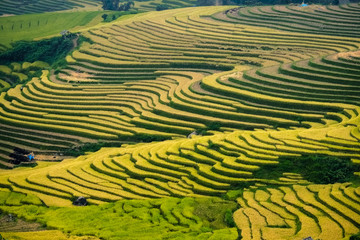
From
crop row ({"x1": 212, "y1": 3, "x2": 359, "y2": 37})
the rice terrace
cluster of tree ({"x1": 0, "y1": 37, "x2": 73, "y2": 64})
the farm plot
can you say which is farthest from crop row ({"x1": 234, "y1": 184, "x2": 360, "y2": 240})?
cluster of tree ({"x1": 0, "y1": 37, "x2": 73, "y2": 64})

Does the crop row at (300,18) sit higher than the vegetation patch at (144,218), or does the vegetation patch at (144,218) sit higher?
the crop row at (300,18)

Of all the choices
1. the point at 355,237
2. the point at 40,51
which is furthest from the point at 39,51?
the point at 355,237

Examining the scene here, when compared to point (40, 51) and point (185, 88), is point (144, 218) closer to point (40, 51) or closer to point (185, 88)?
point (185, 88)

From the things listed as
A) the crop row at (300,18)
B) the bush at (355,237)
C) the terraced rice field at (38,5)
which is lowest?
the bush at (355,237)

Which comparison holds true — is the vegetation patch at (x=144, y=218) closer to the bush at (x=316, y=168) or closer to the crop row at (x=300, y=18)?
the bush at (x=316, y=168)

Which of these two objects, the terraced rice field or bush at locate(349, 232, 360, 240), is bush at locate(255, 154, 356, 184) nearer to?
bush at locate(349, 232, 360, 240)

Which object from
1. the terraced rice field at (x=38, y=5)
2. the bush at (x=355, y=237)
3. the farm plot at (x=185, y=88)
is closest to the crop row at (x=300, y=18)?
the farm plot at (x=185, y=88)

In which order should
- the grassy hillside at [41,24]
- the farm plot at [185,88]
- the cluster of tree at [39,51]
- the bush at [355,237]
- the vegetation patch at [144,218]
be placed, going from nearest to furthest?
the bush at [355,237]
the vegetation patch at [144,218]
the farm plot at [185,88]
the cluster of tree at [39,51]
the grassy hillside at [41,24]

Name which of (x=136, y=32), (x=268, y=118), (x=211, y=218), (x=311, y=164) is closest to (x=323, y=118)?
(x=268, y=118)

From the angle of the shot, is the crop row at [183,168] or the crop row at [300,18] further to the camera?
the crop row at [300,18]
